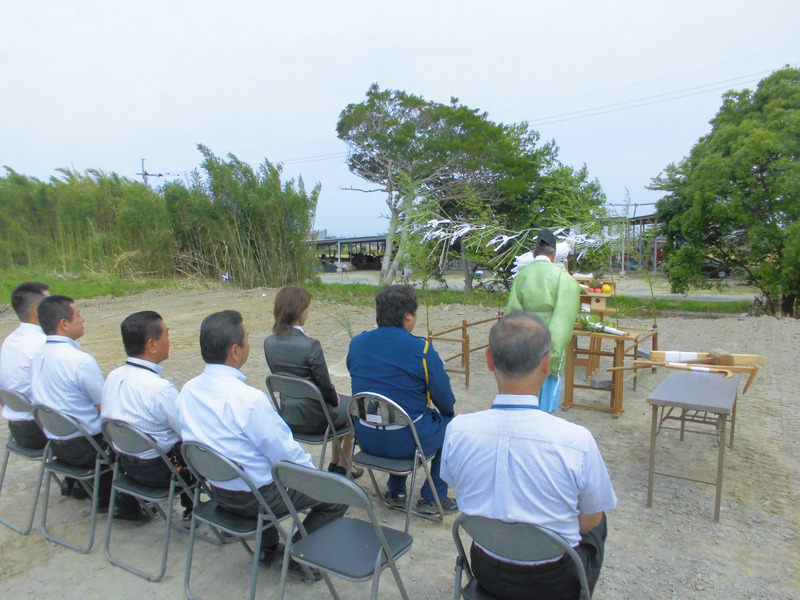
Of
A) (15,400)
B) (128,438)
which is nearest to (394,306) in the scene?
(128,438)

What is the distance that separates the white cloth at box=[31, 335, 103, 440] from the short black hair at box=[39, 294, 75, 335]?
0.09m

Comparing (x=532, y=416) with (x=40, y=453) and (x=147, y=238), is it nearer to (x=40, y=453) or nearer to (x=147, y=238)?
(x=40, y=453)

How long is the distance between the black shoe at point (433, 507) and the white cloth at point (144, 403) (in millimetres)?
1291

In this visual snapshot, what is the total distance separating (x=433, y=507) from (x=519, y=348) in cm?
165

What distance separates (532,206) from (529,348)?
567 inches

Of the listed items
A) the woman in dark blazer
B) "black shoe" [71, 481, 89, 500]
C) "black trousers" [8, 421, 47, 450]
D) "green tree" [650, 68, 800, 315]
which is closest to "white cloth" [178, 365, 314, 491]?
the woman in dark blazer

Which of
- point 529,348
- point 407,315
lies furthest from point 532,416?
point 407,315

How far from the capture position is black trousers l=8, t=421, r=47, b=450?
2.76 m

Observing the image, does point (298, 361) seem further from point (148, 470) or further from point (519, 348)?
point (519, 348)

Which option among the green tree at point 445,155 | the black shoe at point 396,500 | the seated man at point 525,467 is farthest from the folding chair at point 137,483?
the green tree at point 445,155

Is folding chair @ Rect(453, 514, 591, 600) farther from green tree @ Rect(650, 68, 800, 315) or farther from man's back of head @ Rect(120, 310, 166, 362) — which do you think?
green tree @ Rect(650, 68, 800, 315)

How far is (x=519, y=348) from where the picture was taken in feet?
4.78

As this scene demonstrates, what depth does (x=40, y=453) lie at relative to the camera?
2.73m

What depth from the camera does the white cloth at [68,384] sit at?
253 centimetres
